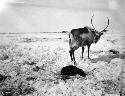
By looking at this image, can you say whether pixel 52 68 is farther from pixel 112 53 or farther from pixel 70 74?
pixel 112 53

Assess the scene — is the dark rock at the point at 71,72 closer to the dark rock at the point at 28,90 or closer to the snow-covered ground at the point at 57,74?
the snow-covered ground at the point at 57,74

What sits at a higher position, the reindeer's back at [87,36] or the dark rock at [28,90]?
the reindeer's back at [87,36]

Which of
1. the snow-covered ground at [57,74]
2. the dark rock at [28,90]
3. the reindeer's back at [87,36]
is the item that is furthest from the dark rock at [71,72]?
the reindeer's back at [87,36]

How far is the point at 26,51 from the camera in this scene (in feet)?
39.6

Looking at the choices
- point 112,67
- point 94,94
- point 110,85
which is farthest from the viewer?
point 112,67

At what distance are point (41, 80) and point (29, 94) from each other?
3.79 ft

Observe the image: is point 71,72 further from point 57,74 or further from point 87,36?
point 87,36

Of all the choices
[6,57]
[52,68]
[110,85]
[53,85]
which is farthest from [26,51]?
[110,85]

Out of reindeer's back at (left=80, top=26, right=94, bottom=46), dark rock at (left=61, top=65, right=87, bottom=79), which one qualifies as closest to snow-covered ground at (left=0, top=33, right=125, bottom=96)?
dark rock at (left=61, top=65, right=87, bottom=79)

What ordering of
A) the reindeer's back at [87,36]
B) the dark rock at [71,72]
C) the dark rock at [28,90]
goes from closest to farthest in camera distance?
the dark rock at [28,90] → the dark rock at [71,72] → the reindeer's back at [87,36]

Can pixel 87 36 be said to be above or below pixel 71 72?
above

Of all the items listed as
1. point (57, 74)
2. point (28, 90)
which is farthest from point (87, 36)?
point (28, 90)

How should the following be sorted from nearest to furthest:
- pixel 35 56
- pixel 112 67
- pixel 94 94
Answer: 1. pixel 94 94
2. pixel 112 67
3. pixel 35 56

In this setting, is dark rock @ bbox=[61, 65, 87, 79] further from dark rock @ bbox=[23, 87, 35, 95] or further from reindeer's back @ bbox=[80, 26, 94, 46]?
reindeer's back @ bbox=[80, 26, 94, 46]
